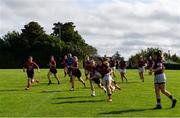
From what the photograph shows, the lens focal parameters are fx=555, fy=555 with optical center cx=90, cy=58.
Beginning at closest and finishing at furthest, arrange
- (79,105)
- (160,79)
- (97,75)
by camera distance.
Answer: (160,79)
(79,105)
(97,75)

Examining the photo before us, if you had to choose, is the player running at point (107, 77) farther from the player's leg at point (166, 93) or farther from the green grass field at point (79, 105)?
the player's leg at point (166, 93)

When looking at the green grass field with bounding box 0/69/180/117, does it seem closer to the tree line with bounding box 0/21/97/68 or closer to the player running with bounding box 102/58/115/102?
the player running with bounding box 102/58/115/102

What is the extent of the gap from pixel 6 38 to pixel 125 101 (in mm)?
91096

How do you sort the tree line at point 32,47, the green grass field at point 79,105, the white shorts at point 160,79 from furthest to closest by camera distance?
1. the tree line at point 32,47
2. the white shorts at point 160,79
3. the green grass field at point 79,105

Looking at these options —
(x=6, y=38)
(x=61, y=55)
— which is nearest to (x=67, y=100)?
(x=61, y=55)

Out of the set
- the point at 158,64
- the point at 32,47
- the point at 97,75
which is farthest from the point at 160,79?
the point at 32,47

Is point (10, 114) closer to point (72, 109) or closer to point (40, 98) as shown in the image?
point (72, 109)

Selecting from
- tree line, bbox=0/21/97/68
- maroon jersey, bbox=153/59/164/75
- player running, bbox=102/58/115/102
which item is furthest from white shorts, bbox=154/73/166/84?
tree line, bbox=0/21/97/68

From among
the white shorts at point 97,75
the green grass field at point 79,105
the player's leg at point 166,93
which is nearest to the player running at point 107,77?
the green grass field at point 79,105

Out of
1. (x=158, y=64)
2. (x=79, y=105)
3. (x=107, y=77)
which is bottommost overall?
(x=79, y=105)

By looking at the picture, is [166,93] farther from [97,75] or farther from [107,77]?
[97,75]

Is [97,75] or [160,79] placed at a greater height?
[97,75]

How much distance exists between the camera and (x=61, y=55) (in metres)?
102

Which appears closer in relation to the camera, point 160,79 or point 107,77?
point 160,79
